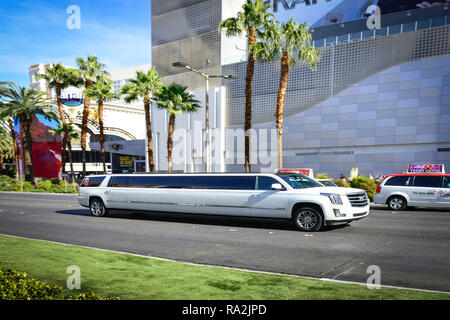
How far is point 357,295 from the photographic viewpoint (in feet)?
15.2

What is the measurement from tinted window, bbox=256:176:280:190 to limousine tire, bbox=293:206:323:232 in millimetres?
1148

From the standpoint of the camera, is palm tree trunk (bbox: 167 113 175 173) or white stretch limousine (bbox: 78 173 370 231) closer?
white stretch limousine (bbox: 78 173 370 231)

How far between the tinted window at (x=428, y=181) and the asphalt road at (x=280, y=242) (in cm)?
294

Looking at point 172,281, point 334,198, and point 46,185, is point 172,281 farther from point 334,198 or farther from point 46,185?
point 46,185

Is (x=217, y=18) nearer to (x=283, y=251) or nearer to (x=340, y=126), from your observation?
(x=340, y=126)

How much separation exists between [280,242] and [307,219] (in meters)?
1.85

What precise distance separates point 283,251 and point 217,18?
3952 cm

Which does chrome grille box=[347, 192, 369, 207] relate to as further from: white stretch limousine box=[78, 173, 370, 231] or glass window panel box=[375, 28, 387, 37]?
glass window panel box=[375, 28, 387, 37]

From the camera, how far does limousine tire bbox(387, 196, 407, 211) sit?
16312 millimetres

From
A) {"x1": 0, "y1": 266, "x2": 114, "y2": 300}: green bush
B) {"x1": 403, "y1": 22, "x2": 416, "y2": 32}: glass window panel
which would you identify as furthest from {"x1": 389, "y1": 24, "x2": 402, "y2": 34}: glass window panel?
{"x1": 0, "y1": 266, "x2": 114, "y2": 300}: green bush

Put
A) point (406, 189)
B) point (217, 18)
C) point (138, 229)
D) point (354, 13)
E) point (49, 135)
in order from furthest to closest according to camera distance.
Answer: point (49, 135)
point (354, 13)
point (217, 18)
point (406, 189)
point (138, 229)
